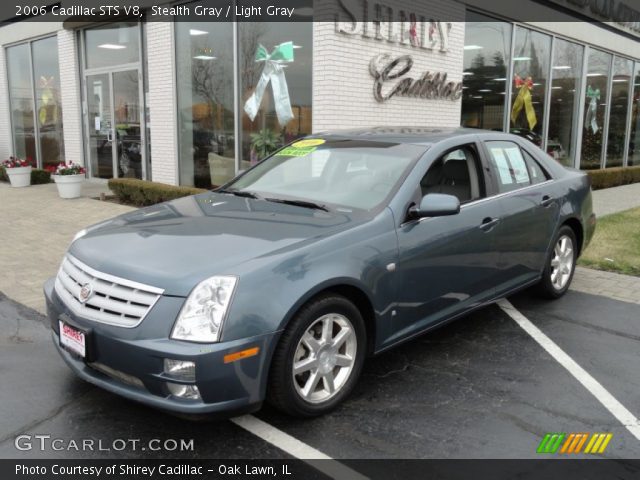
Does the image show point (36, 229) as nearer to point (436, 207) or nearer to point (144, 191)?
point (144, 191)

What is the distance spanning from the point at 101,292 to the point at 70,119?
40.5 feet

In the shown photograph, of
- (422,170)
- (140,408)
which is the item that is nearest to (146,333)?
(140,408)

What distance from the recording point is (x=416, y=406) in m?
3.40

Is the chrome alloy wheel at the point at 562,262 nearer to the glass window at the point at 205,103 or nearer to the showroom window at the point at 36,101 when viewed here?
the glass window at the point at 205,103

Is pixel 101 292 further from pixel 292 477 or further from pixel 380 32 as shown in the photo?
pixel 380 32

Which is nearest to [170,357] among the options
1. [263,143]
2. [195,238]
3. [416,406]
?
[195,238]

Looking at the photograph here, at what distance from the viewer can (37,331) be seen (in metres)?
4.57

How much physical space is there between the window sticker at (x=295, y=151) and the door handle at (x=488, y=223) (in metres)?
1.37

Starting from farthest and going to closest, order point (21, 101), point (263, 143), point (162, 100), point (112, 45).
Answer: point (21, 101) < point (112, 45) < point (162, 100) < point (263, 143)

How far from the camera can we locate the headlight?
8.95 ft

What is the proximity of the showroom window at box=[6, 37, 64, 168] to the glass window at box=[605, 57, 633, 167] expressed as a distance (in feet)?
49.1

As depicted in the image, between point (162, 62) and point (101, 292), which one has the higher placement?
point (162, 62)

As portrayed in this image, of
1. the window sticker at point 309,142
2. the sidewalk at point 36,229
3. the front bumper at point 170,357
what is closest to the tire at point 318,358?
the front bumper at point 170,357

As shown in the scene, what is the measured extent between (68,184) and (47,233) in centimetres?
338
